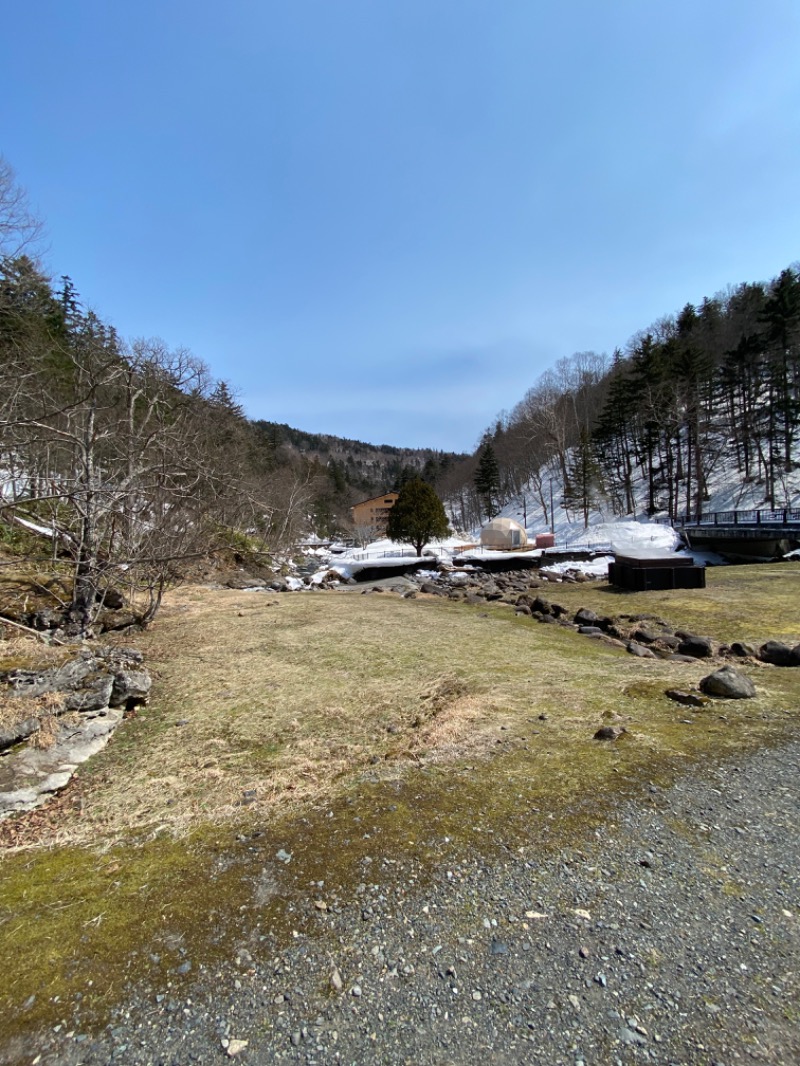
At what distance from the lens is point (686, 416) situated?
37219 mm

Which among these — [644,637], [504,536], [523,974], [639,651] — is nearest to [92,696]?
[523,974]

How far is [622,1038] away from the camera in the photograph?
1725 millimetres

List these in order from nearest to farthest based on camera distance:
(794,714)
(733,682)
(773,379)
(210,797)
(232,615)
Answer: (210,797) < (794,714) < (733,682) < (232,615) < (773,379)

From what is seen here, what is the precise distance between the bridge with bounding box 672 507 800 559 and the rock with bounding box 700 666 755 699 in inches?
870

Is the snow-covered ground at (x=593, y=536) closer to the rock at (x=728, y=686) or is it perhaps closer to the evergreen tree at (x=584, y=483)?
the evergreen tree at (x=584, y=483)

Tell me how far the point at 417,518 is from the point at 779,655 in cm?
2911

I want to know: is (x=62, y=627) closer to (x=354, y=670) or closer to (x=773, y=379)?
(x=354, y=670)

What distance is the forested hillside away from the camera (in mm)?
33906

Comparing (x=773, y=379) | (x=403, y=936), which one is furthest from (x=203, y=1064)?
(x=773, y=379)

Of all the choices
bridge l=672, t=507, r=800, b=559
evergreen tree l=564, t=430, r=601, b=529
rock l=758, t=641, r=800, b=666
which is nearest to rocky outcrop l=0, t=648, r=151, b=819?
rock l=758, t=641, r=800, b=666

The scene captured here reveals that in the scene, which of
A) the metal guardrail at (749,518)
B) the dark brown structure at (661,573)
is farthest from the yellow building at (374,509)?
the dark brown structure at (661,573)

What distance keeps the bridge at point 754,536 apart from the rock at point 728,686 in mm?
22088

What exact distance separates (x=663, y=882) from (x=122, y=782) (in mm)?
3933

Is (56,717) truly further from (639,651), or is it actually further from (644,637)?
(644,637)
